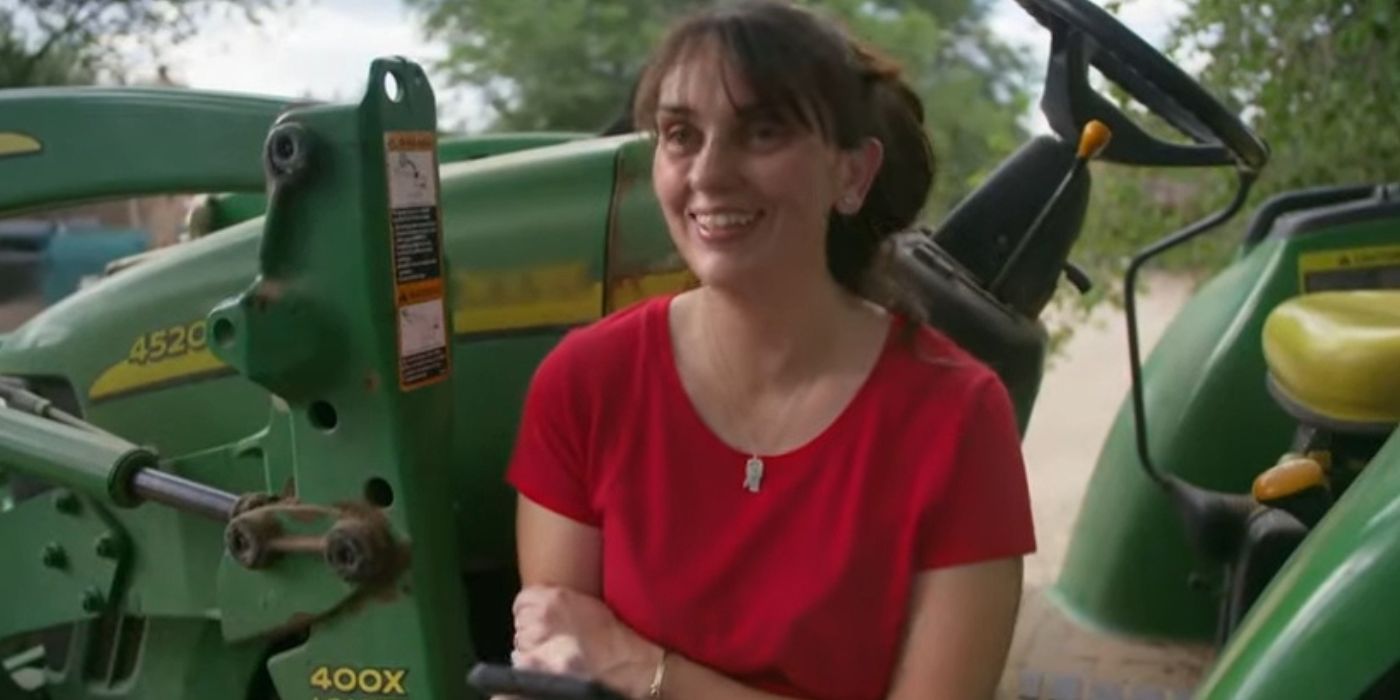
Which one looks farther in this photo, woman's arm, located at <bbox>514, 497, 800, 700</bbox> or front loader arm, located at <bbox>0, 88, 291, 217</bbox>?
front loader arm, located at <bbox>0, 88, 291, 217</bbox>

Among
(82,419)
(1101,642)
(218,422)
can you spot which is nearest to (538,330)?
(218,422)

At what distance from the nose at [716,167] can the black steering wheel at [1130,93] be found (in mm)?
617

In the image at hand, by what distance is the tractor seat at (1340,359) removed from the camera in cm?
162

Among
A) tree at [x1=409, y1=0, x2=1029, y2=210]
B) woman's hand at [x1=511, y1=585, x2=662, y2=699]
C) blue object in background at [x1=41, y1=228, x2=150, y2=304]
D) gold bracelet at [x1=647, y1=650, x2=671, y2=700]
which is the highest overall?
woman's hand at [x1=511, y1=585, x2=662, y2=699]

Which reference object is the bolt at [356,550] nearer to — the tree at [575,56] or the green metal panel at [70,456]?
the green metal panel at [70,456]

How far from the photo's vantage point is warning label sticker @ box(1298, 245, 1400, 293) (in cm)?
219

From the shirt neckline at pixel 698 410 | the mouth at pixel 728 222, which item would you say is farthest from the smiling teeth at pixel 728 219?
the shirt neckline at pixel 698 410

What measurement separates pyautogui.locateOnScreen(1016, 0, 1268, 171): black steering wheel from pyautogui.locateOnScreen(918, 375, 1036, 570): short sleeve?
635 millimetres

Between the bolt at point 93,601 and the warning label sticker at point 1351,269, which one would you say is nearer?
the bolt at point 93,601

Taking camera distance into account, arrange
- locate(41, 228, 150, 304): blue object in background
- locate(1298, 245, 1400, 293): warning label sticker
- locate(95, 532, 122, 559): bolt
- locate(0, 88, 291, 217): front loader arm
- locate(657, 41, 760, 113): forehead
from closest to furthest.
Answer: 1. locate(657, 41, 760, 113): forehead
2. locate(95, 532, 122, 559): bolt
3. locate(0, 88, 291, 217): front loader arm
4. locate(1298, 245, 1400, 293): warning label sticker
5. locate(41, 228, 150, 304): blue object in background

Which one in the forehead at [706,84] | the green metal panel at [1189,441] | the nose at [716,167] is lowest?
the green metal panel at [1189,441]

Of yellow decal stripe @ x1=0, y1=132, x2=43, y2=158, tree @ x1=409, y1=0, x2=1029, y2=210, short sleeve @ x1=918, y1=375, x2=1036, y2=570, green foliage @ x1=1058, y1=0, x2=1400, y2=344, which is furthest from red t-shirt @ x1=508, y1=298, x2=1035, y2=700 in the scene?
tree @ x1=409, y1=0, x2=1029, y2=210

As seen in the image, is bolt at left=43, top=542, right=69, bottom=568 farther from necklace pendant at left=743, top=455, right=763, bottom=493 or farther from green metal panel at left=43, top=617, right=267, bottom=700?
necklace pendant at left=743, top=455, right=763, bottom=493

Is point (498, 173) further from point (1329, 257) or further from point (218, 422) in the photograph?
point (1329, 257)
